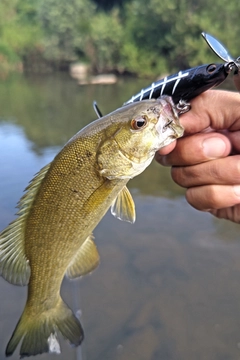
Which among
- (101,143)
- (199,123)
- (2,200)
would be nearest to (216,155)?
(199,123)

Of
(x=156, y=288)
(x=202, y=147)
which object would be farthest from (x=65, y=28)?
(x=202, y=147)

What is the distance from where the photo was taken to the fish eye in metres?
1.56

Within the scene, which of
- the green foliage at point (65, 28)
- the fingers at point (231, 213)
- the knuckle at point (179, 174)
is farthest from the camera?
the green foliage at point (65, 28)

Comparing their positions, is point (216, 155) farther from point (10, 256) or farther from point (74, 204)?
point (10, 256)

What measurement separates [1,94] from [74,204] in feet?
57.3

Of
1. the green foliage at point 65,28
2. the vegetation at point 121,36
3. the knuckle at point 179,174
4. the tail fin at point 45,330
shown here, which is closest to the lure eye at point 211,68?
the knuckle at point 179,174

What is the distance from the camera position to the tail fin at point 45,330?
182 cm

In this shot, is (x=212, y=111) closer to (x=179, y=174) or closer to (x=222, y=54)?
(x=222, y=54)

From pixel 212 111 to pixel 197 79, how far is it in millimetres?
291

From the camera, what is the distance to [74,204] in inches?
66.3

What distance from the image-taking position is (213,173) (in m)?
1.95

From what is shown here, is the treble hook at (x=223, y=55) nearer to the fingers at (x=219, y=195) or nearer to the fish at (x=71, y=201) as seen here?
the fish at (x=71, y=201)

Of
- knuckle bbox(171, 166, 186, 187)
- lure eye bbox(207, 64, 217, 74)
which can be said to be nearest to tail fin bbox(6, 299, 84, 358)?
knuckle bbox(171, 166, 186, 187)

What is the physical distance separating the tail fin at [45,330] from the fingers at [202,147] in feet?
3.38
